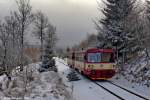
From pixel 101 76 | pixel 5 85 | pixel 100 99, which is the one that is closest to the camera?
pixel 100 99

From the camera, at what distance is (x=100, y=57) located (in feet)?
96.9

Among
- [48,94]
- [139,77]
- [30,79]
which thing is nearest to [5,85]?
[30,79]

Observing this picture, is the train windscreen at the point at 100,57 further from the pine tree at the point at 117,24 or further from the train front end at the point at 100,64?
the pine tree at the point at 117,24

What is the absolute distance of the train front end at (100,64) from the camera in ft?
95.6

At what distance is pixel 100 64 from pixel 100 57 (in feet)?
2.13

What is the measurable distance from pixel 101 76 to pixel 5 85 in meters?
11.9

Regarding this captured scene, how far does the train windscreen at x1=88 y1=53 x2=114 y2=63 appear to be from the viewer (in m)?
29.5

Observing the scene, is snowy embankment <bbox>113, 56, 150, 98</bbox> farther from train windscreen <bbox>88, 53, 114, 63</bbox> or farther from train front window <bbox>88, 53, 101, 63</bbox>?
train front window <bbox>88, 53, 101, 63</bbox>

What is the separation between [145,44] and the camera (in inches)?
1195

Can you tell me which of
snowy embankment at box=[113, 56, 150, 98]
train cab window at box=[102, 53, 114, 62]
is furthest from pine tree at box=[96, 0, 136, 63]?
train cab window at box=[102, 53, 114, 62]

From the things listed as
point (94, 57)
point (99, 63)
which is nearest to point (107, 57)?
point (99, 63)

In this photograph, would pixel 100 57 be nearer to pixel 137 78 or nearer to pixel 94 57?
pixel 94 57

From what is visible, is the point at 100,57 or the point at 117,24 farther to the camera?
the point at 117,24

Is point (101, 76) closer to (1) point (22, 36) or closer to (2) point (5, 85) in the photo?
(1) point (22, 36)
